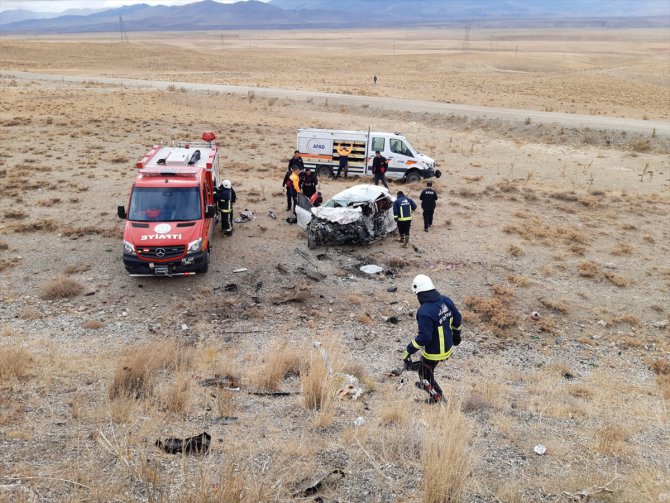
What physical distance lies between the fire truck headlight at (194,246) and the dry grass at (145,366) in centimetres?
286

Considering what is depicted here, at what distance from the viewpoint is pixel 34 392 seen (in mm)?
7156

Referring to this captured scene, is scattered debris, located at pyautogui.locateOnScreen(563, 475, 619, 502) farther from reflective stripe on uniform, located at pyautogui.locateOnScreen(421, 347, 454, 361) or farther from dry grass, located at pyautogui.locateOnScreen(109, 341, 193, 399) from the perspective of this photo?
dry grass, located at pyautogui.locateOnScreen(109, 341, 193, 399)

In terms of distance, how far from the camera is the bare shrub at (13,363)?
7.47 metres

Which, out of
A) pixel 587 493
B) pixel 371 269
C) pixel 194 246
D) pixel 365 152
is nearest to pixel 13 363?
pixel 194 246

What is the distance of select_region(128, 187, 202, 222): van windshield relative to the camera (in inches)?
488

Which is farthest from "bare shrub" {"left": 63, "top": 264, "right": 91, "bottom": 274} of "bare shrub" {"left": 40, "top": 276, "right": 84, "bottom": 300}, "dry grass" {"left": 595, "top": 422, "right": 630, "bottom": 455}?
"dry grass" {"left": 595, "top": 422, "right": 630, "bottom": 455}

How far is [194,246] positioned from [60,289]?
283 cm

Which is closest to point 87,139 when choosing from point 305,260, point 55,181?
point 55,181

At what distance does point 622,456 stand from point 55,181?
19.6m

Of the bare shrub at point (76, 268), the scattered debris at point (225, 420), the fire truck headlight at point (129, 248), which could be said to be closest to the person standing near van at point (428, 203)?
the fire truck headlight at point (129, 248)

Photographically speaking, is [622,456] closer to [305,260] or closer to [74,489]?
[74,489]

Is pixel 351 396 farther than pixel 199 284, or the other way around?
pixel 199 284

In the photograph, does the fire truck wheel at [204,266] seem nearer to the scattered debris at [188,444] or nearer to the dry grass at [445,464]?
the scattered debris at [188,444]

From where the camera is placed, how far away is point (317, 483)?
17.0 ft
